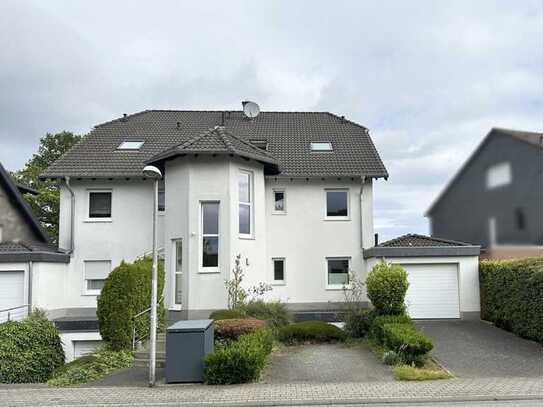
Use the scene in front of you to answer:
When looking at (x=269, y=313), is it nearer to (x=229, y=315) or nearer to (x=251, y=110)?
(x=229, y=315)

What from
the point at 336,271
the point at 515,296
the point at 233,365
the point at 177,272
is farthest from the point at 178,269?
the point at 515,296

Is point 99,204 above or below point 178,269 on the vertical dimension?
above

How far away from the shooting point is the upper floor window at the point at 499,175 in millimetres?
1419

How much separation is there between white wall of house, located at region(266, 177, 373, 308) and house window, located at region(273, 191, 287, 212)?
15cm

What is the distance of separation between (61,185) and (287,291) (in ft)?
31.8

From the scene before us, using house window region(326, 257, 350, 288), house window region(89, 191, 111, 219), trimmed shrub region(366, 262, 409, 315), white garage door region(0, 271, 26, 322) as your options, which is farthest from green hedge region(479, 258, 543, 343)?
white garage door region(0, 271, 26, 322)

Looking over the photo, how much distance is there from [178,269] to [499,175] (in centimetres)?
1741

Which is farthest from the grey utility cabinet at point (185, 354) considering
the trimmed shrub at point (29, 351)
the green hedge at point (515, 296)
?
the green hedge at point (515, 296)

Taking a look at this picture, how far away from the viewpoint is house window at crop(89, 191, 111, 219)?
69.4ft

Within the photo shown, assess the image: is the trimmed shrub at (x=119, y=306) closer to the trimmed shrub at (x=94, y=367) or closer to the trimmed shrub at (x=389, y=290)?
the trimmed shrub at (x=94, y=367)

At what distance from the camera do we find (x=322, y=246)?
69.5 ft

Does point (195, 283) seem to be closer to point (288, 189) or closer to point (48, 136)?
point (288, 189)

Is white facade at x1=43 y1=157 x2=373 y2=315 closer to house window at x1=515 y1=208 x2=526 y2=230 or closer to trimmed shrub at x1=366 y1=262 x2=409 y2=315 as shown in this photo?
trimmed shrub at x1=366 y1=262 x2=409 y2=315

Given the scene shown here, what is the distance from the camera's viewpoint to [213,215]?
18.0 meters
